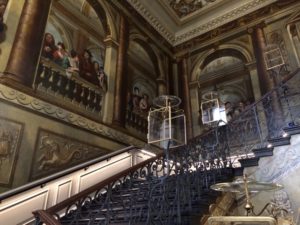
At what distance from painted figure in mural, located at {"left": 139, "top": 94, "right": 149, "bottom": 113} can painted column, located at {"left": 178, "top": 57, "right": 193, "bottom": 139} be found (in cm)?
161

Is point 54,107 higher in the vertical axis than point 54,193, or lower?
higher

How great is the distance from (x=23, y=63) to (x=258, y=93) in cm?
669

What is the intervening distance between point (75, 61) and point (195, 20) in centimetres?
577

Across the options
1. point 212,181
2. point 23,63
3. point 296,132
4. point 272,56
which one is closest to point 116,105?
point 23,63

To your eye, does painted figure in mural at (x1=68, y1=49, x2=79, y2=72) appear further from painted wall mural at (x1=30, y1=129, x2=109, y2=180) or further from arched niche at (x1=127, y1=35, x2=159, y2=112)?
arched niche at (x1=127, y1=35, x2=159, y2=112)

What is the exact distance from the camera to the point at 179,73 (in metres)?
10.7

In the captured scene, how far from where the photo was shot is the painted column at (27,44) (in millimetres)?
5215

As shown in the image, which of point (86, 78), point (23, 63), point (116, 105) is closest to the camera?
point (23, 63)

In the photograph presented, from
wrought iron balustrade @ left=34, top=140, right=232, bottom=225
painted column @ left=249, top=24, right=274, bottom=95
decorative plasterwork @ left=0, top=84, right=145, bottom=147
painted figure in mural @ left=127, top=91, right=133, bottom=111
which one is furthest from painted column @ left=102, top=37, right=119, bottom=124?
painted column @ left=249, top=24, right=274, bottom=95

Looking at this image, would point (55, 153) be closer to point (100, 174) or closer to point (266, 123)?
point (100, 174)

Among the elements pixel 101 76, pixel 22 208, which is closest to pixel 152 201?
pixel 22 208

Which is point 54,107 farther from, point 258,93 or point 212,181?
point 258,93

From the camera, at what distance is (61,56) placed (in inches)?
251

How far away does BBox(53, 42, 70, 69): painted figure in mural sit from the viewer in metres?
6.22
